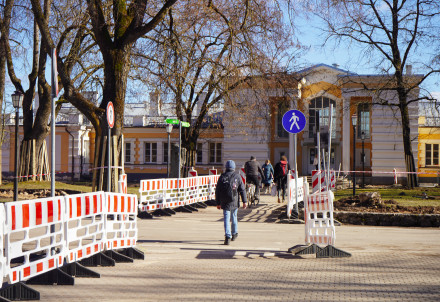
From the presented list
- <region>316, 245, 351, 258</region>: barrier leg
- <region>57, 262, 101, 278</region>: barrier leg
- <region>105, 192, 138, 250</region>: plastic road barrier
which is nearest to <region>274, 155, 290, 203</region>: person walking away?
<region>105, 192, 138, 250</region>: plastic road barrier

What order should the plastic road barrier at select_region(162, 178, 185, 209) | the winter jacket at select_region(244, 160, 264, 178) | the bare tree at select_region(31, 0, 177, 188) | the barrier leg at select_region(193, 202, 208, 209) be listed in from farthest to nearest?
the barrier leg at select_region(193, 202, 208, 209), the winter jacket at select_region(244, 160, 264, 178), the plastic road barrier at select_region(162, 178, 185, 209), the bare tree at select_region(31, 0, 177, 188)

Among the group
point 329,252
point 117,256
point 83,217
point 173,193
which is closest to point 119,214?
point 117,256

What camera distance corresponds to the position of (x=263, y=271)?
36.0ft

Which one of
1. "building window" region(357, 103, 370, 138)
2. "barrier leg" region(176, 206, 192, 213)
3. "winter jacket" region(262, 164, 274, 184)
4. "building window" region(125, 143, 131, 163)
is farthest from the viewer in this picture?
"building window" region(125, 143, 131, 163)

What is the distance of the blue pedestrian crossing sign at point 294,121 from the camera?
1820cm

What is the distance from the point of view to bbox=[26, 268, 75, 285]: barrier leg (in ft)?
31.2

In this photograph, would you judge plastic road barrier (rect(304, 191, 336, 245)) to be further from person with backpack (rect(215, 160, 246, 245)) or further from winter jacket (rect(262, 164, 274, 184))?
winter jacket (rect(262, 164, 274, 184))

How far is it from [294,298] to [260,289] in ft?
2.54

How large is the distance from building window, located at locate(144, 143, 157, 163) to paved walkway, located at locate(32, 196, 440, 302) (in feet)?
145

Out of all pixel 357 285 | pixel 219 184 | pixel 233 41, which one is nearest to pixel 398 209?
pixel 233 41

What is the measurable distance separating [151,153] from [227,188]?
156 feet

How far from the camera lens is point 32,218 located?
8672 mm

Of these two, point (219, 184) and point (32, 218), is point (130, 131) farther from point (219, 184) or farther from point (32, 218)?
point (32, 218)

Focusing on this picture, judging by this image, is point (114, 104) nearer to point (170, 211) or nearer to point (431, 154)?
point (170, 211)
